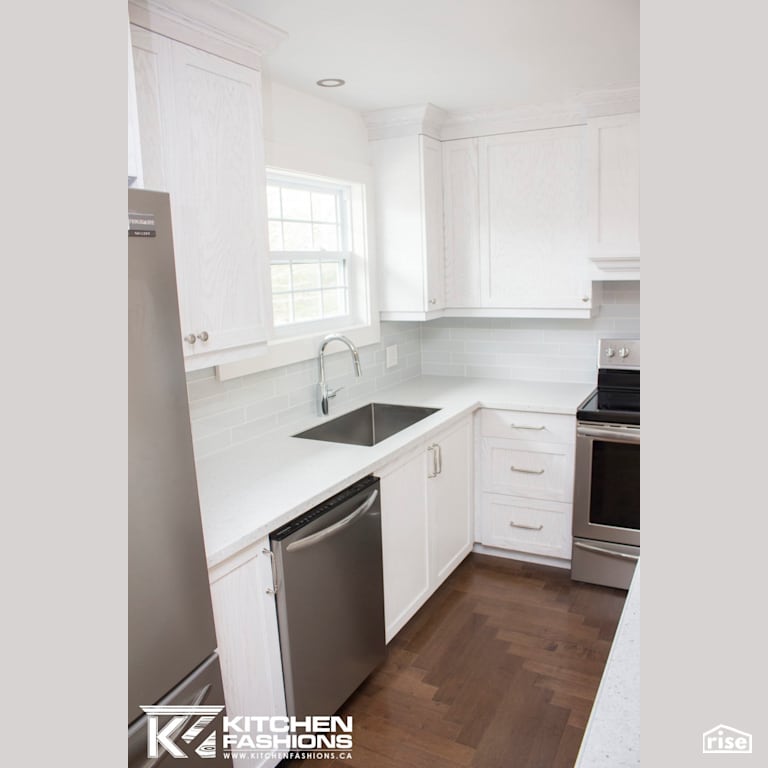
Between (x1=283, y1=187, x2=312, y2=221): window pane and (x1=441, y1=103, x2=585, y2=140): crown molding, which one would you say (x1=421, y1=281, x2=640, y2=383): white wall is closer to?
(x1=441, y1=103, x2=585, y2=140): crown molding

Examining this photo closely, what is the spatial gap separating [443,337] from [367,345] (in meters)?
0.73

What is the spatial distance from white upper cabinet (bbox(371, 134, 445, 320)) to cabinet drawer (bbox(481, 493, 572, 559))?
1.10m

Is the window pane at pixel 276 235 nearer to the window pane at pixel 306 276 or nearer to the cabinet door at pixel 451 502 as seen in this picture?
→ the window pane at pixel 306 276

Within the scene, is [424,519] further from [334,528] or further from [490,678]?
[334,528]

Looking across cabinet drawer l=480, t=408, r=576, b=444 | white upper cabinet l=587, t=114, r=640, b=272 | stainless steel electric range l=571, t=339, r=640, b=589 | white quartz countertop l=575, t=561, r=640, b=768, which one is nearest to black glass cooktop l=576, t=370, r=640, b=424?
stainless steel electric range l=571, t=339, r=640, b=589

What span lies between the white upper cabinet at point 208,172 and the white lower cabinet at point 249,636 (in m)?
0.62

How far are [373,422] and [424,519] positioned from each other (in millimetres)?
654

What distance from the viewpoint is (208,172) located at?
1.87 metres

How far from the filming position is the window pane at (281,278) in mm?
2781

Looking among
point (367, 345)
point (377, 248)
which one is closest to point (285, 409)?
point (367, 345)

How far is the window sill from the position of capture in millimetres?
2410

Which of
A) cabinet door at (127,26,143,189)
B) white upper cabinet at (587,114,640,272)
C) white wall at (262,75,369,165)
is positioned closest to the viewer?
cabinet door at (127,26,143,189)

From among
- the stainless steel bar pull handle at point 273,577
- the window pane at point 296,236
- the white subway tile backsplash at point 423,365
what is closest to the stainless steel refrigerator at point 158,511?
the stainless steel bar pull handle at point 273,577

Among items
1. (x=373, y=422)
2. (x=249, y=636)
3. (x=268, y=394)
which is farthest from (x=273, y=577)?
(x=373, y=422)
